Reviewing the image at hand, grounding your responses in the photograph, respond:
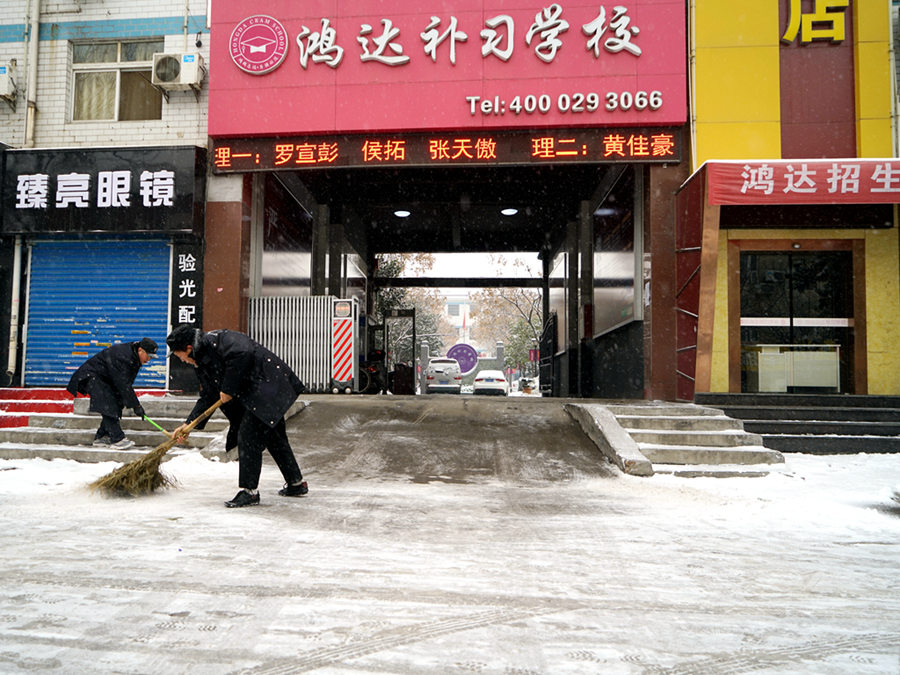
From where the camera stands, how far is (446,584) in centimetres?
293

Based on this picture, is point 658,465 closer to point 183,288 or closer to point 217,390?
point 217,390

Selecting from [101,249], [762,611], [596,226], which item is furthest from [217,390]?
[596,226]

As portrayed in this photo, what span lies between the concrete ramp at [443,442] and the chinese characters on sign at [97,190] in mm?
4184

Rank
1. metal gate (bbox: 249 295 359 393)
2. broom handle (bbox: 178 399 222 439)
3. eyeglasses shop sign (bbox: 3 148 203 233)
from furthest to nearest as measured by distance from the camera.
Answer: metal gate (bbox: 249 295 359 393) → eyeglasses shop sign (bbox: 3 148 203 233) → broom handle (bbox: 178 399 222 439)

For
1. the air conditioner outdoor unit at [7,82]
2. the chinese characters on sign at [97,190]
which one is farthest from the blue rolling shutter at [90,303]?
the air conditioner outdoor unit at [7,82]

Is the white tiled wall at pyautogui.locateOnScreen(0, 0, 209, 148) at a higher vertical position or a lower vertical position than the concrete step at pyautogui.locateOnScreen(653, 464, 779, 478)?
higher

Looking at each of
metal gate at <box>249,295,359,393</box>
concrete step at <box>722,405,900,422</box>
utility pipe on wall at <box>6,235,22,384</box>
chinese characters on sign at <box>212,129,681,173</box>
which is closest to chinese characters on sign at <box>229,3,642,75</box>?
chinese characters on sign at <box>212,129,681,173</box>

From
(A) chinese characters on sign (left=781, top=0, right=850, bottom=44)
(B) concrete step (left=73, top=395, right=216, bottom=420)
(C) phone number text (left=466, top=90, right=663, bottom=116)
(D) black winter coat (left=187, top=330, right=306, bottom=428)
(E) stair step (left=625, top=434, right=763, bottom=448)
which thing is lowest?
(E) stair step (left=625, top=434, right=763, bottom=448)

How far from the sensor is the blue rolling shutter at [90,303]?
10383mm

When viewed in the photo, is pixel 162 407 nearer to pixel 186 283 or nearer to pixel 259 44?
pixel 186 283

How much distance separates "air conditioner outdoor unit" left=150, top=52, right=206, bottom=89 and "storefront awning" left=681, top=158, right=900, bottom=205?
7984mm

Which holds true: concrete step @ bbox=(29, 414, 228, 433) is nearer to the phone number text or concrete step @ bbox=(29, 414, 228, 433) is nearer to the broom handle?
the broom handle

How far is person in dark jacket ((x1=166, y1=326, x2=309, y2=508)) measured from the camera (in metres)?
4.68

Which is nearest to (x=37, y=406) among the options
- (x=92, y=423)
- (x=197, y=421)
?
(x=92, y=423)
